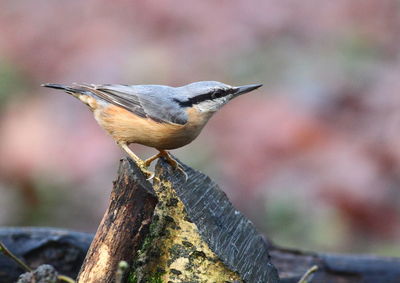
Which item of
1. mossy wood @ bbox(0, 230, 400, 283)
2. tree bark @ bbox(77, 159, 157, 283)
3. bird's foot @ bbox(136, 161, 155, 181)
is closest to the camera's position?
tree bark @ bbox(77, 159, 157, 283)

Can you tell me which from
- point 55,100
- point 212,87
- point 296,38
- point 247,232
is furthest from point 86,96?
point 296,38

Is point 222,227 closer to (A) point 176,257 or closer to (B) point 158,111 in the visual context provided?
(A) point 176,257

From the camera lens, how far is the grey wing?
3.96 meters

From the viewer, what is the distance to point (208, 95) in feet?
13.3

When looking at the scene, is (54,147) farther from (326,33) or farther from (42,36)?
(326,33)

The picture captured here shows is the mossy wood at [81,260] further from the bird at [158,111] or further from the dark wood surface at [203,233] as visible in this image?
the bird at [158,111]

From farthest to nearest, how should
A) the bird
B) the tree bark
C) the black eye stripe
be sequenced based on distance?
the black eye stripe
the bird
the tree bark

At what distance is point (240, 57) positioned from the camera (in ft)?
31.2

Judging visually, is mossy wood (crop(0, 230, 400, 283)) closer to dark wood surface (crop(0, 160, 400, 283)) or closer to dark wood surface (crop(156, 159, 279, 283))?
dark wood surface (crop(0, 160, 400, 283))

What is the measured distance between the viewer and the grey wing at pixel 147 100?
13.0 feet

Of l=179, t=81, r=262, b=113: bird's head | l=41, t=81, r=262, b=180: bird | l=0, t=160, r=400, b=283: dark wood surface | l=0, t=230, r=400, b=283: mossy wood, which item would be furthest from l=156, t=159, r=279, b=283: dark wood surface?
l=0, t=230, r=400, b=283: mossy wood

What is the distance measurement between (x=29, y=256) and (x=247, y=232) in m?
1.34

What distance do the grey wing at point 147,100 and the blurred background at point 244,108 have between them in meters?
3.19

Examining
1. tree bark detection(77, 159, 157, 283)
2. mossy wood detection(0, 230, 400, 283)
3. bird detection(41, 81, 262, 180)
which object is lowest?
mossy wood detection(0, 230, 400, 283)
